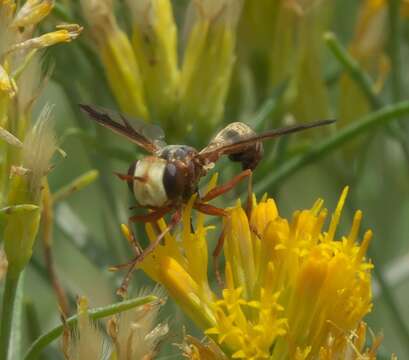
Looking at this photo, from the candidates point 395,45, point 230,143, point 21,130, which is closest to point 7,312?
point 21,130

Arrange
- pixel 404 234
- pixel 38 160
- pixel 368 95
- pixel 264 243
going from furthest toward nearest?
pixel 404 234, pixel 368 95, pixel 264 243, pixel 38 160

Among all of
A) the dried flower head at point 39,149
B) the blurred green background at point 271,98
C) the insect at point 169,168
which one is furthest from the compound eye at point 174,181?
the blurred green background at point 271,98

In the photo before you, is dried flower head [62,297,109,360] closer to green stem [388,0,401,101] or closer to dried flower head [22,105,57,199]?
dried flower head [22,105,57,199]

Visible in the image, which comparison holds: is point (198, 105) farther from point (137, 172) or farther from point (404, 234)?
point (404, 234)

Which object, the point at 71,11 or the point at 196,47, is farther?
the point at 71,11

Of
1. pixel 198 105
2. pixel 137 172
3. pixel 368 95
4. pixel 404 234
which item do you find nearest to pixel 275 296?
pixel 137 172

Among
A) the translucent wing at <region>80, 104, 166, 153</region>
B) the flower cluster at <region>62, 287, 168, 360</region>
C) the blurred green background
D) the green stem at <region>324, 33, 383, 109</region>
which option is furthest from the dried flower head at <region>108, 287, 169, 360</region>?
the green stem at <region>324, 33, 383, 109</region>

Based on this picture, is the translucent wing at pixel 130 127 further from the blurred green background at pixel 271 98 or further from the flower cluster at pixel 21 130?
the blurred green background at pixel 271 98
